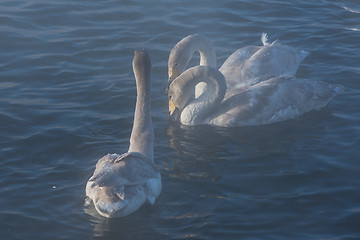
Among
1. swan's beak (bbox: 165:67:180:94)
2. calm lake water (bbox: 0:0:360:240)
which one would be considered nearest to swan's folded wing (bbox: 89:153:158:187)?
calm lake water (bbox: 0:0:360:240)

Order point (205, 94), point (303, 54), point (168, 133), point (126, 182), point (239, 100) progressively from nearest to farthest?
1. point (126, 182)
2. point (168, 133)
3. point (239, 100)
4. point (205, 94)
5. point (303, 54)

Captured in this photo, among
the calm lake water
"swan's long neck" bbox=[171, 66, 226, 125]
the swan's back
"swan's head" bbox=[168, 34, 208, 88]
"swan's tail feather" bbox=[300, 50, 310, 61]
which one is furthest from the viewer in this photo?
"swan's tail feather" bbox=[300, 50, 310, 61]

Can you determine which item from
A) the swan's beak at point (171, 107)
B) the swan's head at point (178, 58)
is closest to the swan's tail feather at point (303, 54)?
the swan's head at point (178, 58)

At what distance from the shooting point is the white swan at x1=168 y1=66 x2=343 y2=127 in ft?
35.7

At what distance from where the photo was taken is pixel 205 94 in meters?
11.3

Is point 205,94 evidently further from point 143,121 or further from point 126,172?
point 126,172

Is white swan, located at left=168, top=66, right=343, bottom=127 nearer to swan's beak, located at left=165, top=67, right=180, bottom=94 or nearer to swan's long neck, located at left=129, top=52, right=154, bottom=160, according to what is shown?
swan's beak, located at left=165, top=67, right=180, bottom=94

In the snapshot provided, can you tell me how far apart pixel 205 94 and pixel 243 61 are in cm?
190

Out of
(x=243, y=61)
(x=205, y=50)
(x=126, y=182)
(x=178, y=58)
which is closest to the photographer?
(x=126, y=182)

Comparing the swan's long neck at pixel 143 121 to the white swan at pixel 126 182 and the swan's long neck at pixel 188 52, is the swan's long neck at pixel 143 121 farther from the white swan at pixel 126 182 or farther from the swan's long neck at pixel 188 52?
the swan's long neck at pixel 188 52

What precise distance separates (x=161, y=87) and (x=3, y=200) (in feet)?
16.6

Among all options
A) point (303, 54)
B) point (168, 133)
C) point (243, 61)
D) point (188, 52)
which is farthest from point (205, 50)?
point (168, 133)

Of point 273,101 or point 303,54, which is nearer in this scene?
point 273,101

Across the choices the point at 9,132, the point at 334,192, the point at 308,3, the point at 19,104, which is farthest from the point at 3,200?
the point at 308,3
